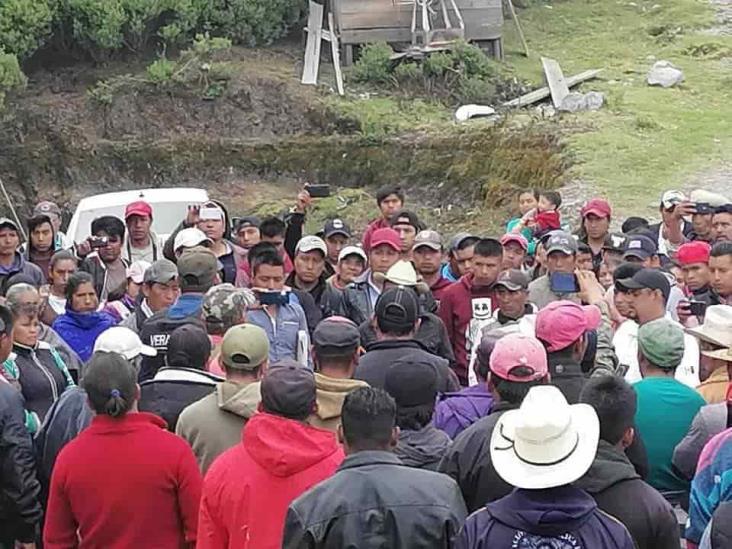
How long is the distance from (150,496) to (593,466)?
5.44ft

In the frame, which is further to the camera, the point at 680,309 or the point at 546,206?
the point at 546,206

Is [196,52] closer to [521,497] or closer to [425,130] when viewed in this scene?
[425,130]

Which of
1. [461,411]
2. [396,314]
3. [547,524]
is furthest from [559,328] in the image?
[547,524]

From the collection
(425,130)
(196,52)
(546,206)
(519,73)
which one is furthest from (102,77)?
(546,206)

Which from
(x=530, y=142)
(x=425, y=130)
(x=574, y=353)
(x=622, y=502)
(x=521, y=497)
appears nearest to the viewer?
(x=521, y=497)

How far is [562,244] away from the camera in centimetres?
748

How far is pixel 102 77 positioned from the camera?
62.1 feet

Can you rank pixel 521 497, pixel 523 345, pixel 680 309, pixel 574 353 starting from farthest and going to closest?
pixel 680 309
pixel 574 353
pixel 523 345
pixel 521 497

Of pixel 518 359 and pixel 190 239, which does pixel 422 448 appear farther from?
pixel 190 239

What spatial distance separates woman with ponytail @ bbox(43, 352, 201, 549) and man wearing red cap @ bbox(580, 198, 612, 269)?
15.8 feet

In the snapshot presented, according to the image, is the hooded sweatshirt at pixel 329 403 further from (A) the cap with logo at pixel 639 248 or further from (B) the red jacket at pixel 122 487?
(A) the cap with logo at pixel 639 248

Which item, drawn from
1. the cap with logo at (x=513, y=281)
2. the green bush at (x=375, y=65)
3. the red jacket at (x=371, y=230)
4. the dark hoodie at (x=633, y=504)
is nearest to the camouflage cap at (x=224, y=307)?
the cap with logo at (x=513, y=281)

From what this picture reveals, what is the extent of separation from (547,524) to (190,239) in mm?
5163

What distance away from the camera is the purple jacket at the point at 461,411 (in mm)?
4820
